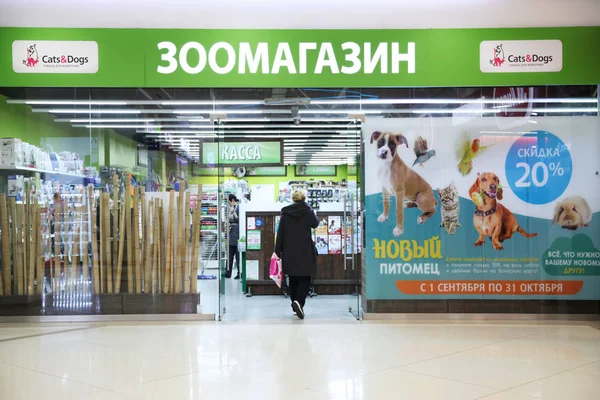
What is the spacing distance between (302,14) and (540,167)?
2.92 metres

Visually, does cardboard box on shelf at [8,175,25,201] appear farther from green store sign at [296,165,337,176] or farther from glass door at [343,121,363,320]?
green store sign at [296,165,337,176]

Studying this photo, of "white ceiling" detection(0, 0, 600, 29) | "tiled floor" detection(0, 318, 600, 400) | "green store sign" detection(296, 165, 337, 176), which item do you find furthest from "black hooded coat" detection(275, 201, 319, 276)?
"green store sign" detection(296, 165, 337, 176)

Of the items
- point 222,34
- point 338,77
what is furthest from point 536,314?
point 222,34

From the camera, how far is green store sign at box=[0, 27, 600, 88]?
6.44 meters

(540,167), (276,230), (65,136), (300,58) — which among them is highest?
(300,58)

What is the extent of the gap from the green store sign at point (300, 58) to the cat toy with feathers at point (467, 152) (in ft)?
2.03

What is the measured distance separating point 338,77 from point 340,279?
3006mm

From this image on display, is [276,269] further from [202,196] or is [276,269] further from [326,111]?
[326,111]

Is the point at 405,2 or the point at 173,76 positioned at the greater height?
the point at 405,2

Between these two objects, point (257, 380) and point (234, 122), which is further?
point (234, 122)

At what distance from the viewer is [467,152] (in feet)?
21.4

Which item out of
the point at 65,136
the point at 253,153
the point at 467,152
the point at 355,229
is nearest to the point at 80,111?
the point at 65,136

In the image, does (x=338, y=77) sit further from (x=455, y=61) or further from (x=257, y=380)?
(x=257, y=380)

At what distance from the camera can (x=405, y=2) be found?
249 inches
